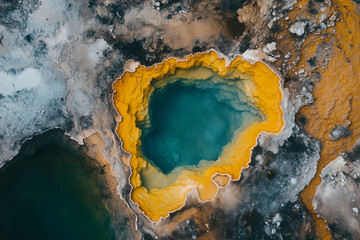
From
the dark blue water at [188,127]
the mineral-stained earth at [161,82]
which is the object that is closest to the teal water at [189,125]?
the dark blue water at [188,127]

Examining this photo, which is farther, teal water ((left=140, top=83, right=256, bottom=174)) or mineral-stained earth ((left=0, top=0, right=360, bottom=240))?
teal water ((left=140, top=83, right=256, bottom=174))

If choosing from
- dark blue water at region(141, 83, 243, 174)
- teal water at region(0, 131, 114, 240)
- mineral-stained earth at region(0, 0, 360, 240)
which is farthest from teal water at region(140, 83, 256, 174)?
teal water at region(0, 131, 114, 240)

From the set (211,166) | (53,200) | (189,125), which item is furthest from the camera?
(189,125)

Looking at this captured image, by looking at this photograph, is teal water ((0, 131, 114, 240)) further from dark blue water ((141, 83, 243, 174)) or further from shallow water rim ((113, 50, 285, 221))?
dark blue water ((141, 83, 243, 174))

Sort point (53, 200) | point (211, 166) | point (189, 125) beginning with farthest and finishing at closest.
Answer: point (189, 125), point (53, 200), point (211, 166)

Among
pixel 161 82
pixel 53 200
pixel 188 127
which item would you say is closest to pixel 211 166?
pixel 188 127

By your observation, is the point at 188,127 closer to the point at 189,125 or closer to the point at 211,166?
the point at 189,125

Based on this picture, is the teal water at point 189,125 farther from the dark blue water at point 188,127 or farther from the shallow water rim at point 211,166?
the shallow water rim at point 211,166
